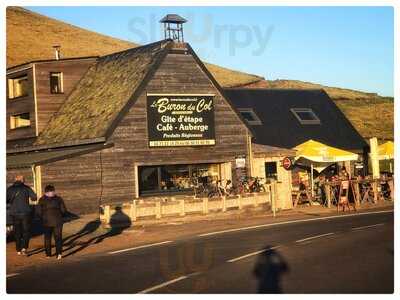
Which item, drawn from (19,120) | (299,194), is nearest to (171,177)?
(299,194)

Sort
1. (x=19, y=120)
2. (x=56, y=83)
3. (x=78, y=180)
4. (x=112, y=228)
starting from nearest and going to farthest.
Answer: (x=112, y=228) < (x=78, y=180) < (x=56, y=83) < (x=19, y=120)

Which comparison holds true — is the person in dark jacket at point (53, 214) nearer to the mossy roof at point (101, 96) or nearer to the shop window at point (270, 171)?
the mossy roof at point (101, 96)

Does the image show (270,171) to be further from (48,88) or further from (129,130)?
(48,88)

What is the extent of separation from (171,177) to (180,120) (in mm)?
2605

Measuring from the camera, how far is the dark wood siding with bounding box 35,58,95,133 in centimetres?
3462

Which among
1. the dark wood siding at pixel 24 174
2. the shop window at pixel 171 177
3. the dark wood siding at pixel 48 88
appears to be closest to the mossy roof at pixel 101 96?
the dark wood siding at pixel 48 88

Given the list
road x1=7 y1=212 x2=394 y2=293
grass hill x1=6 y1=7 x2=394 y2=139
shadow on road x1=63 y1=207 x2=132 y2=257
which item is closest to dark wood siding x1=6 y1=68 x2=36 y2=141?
shadow on road x1=63 y1=207 x2=132 y2=257

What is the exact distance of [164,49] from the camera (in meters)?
31.6

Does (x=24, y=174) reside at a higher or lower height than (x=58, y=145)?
lower

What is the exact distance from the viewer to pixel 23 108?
3556cm

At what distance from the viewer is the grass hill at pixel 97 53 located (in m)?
74.4

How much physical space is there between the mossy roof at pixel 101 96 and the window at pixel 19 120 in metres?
2.59

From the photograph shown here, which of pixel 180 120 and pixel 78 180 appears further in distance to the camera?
pixel 180 120

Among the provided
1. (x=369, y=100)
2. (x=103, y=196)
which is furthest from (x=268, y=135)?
(x=369, y=100)
